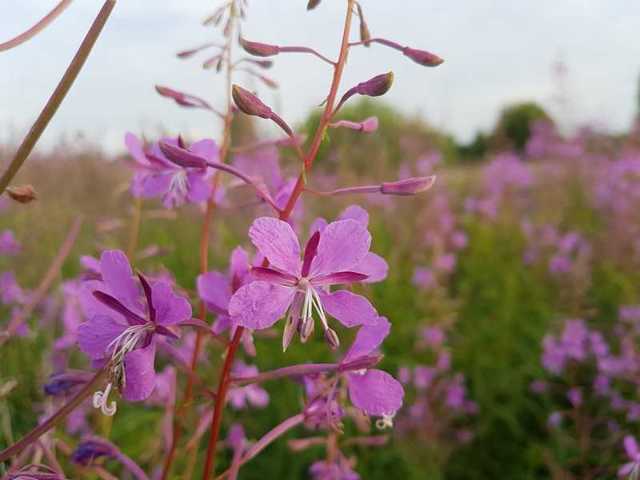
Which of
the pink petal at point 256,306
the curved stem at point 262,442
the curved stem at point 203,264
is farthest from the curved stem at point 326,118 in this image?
the curved stem at point 262,442

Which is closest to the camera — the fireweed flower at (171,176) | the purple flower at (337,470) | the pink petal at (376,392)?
the pink petal at (376,392)

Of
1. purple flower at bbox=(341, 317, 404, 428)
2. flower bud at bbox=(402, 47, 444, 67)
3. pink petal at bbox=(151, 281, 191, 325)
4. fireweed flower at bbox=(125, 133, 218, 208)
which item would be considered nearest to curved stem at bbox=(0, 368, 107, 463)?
pink petal at bbox=(151, 281, 191, 325)

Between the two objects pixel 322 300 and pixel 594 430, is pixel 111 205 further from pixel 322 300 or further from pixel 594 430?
pixel 322 300

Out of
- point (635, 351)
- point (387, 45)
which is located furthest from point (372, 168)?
point (387, 45)

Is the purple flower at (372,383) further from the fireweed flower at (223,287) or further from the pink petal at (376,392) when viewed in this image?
the fireweed flower at (223,287)

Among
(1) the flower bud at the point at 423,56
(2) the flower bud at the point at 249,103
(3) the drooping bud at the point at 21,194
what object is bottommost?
(3) the drooping bud at the point at 21,194

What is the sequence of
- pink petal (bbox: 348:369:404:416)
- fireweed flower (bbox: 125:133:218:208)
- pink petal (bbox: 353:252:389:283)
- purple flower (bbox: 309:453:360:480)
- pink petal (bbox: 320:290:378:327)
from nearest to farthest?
pink petal (bbox: 320:290:378:327)
pink petal (bbox: 348:369:404:416)
pink petal (bbox: 353:252:389:283)
fireweed flower (bbox: 125:133:218:208)
purple flower (bbox: 309:453:360:480)

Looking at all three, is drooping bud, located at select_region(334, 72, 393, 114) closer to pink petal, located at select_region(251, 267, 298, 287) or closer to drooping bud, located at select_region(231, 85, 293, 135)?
drooping bud, located at select_region(231, 85, 293, 135)

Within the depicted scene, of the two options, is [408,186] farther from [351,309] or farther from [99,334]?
[99,334]

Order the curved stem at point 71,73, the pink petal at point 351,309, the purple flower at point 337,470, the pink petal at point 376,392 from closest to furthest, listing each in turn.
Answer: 1. the curved stem at point 71,73
2. the pink petal at point 351,309
3. the pink petal at point 376,392
4. the purple flower at point 337,470
